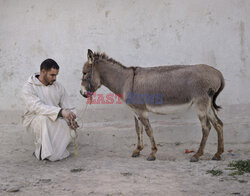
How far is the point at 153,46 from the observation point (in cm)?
559

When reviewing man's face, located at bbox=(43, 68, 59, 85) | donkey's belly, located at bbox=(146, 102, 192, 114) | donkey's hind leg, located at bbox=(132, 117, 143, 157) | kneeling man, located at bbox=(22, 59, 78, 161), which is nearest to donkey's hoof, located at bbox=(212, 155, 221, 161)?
donkey's belly, located at bbox=(146, 102, 192, 114)

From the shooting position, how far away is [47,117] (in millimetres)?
4488

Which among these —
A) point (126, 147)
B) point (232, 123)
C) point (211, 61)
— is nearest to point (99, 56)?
point (126, 147)

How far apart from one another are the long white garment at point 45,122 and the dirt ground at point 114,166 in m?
0.20

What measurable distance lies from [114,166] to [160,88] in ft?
4.45

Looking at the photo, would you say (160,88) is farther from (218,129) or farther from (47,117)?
(47,117)

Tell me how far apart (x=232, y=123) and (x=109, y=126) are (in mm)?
2146

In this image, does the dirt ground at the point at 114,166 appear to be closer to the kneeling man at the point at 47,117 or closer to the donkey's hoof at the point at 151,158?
the donkey's hoof at the point at 151,158

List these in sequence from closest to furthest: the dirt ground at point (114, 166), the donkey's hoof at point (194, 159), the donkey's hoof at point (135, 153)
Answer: the dirt ground at point (114, 166), the donkey's hoof at point (194, 159), the donkey's hoof at point (135, 153)

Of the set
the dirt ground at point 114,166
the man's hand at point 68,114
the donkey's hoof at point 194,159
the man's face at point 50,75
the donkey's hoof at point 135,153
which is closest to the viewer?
the dirt ground at point 114,166

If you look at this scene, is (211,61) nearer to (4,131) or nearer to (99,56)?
(99,56)

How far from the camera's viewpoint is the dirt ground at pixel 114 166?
324 centimetres

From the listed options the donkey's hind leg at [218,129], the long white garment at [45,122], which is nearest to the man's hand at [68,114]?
the long white garment at [45,122]

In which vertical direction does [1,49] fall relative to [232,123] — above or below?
above
